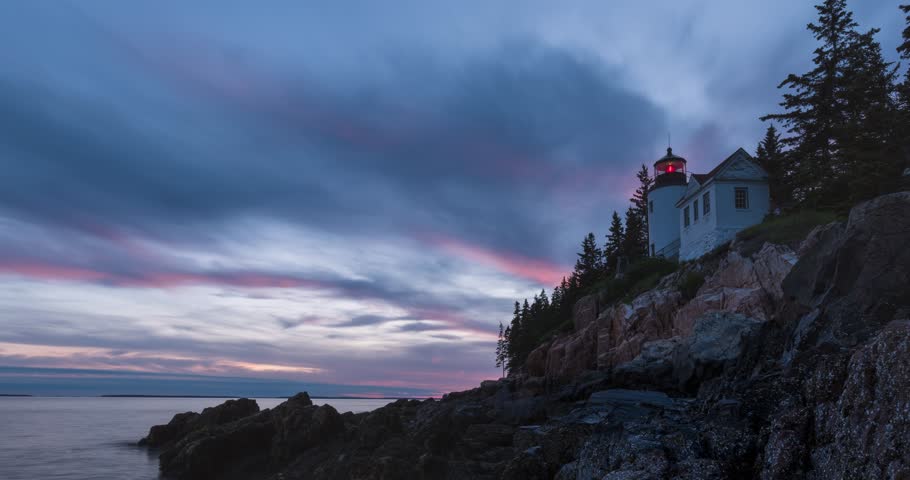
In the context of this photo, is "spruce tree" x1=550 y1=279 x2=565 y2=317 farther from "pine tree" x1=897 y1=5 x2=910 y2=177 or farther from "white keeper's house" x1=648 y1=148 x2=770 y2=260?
"pine tree" x1=897 y1=5 x2=910 y2=177

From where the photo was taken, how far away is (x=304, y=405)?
28.0m

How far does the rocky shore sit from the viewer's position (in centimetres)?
769

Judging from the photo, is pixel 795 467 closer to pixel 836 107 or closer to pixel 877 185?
pixel 877 185

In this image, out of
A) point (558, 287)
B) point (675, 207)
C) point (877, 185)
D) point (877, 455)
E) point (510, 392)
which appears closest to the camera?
point (877, 455)

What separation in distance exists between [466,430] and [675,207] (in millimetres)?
31045

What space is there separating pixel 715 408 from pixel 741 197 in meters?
30.1

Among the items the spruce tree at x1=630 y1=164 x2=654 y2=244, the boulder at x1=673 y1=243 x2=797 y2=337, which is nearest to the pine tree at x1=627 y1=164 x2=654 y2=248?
the spruce tree at x1=630 y1=164 x2=654 y2=244

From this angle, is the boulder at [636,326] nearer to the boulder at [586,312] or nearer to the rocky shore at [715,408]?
the rocky shore at [715,408]

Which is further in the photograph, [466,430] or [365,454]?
[466,430]

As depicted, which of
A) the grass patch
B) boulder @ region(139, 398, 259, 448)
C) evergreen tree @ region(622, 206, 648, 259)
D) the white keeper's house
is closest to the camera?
the grass patch

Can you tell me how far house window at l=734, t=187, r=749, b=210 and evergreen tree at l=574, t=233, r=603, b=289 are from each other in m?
28.5

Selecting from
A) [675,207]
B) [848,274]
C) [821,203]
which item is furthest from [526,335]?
[848,274]

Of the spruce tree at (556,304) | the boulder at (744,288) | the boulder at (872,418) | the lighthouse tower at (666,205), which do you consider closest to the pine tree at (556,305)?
the spruce tree at (556,304)

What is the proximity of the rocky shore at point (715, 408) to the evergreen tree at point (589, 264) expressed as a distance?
33129 mm
